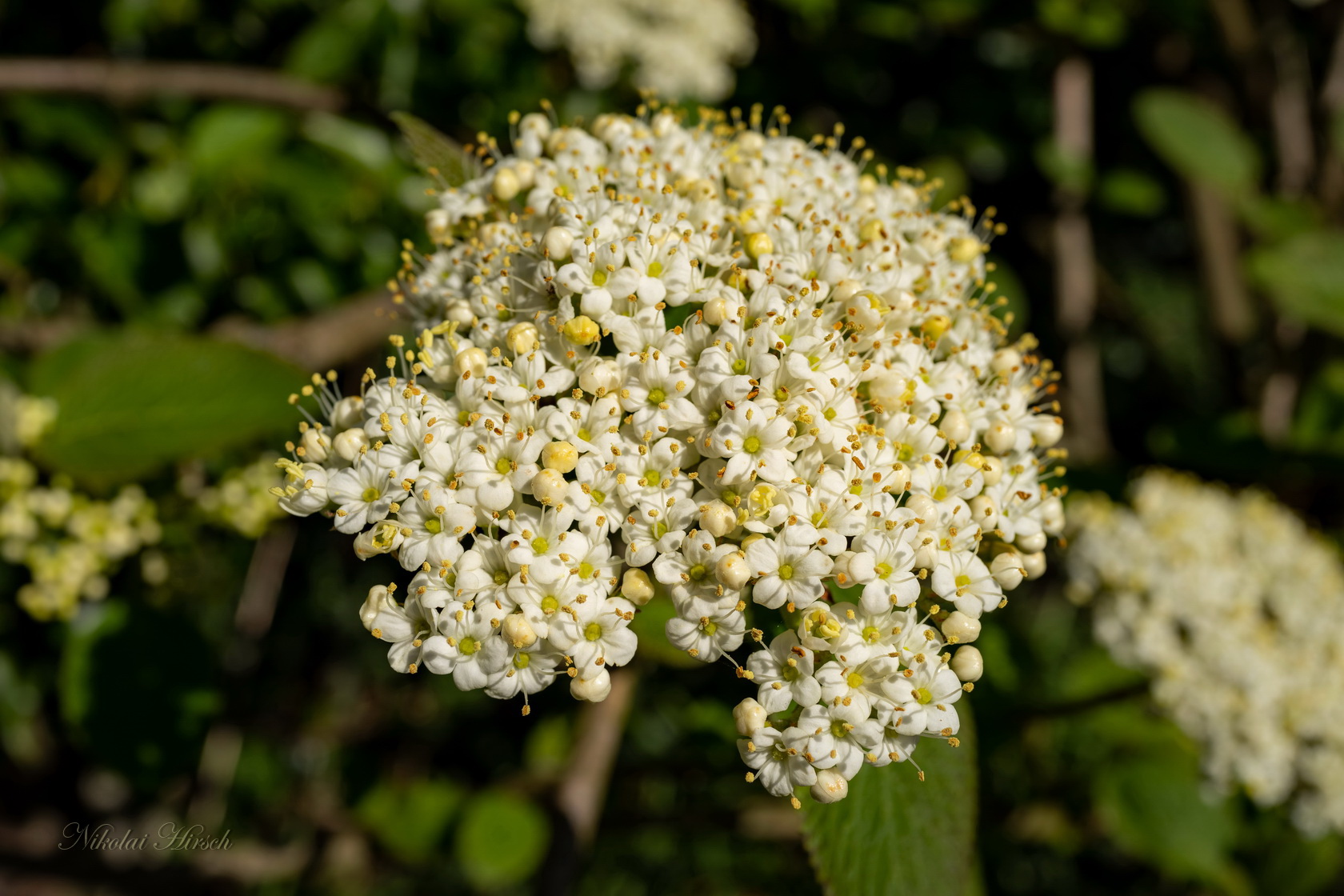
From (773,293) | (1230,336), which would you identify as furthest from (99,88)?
(1230,336)

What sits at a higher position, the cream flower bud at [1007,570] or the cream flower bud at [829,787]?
the cream flower bud at [1007,570]

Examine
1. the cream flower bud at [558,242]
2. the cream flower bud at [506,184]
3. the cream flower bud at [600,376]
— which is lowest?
the cream flower bud at [600,376]

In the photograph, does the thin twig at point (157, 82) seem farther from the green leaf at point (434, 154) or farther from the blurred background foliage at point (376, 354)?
the green leaf at point (434, 154)

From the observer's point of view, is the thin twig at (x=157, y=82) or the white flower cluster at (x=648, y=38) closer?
the thin twig at (x=157, y=82)

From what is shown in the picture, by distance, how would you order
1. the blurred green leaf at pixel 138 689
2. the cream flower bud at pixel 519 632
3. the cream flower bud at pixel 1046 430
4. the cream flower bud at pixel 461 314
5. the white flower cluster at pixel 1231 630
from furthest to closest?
the white flower cluster at pixel 1231 630 < the blurred green leaf at pixel 138 689 < the cream flower bud at pixel 1046 430 < the cream flower bud at pixel 461 314 < the cream flower bud at pixel 519 632

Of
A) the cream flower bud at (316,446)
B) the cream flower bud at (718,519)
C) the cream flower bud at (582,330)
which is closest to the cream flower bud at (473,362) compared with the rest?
the cream flower bud at (582,330)

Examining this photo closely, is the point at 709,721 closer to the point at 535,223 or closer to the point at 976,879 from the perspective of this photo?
the point at 976,879

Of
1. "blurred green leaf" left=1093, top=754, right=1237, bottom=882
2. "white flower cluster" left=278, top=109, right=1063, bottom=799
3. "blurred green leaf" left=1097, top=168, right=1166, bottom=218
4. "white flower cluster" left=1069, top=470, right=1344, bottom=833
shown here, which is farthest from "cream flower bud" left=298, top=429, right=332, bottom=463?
"blurred green leaf" left=1097, top=168, right=1166, bottom=218

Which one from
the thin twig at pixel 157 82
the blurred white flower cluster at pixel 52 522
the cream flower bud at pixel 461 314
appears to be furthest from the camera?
the thin twig at pixel 157 82
